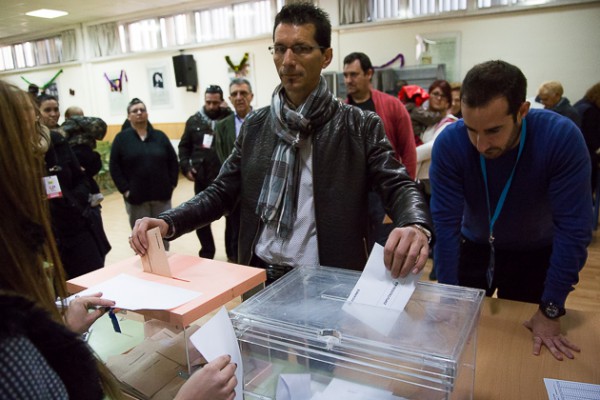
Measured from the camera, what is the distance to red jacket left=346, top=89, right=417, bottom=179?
304 cm

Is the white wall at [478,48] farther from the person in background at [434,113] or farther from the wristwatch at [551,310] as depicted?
the wristwatch at [551,310]

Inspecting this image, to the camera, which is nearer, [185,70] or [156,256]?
[156,256]

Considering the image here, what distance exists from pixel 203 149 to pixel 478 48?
4404 mm

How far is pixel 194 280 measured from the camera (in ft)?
3.54

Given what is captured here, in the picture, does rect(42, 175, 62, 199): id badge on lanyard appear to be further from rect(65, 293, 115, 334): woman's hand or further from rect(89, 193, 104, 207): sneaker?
rect(65, 293, 115, 334): woman's hand

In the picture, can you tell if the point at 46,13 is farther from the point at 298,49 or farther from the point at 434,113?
the point at 298,49

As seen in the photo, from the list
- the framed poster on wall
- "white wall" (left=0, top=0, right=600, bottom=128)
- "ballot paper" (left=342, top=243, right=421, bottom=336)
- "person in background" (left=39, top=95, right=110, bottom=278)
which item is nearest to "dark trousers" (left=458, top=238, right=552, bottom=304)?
"ballot paper" (left=342, top=243, right=421, bottom=336)

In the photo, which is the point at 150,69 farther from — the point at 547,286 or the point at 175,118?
the point at 547,286

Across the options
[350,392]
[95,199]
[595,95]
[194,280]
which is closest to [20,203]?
[194,280]

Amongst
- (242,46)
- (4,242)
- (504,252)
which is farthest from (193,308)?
(242,46)

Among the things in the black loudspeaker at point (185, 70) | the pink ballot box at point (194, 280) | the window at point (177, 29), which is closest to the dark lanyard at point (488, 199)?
the pink ballot box at point (194, 280)

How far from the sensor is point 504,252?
63.6 inches

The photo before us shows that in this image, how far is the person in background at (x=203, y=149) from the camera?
3922 millimetres

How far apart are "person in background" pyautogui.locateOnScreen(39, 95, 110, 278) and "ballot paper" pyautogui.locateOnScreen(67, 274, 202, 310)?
1.63 m
